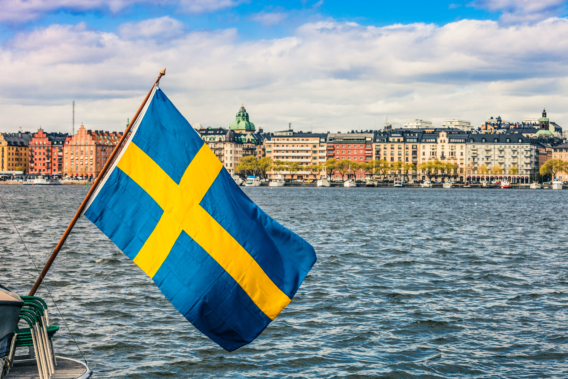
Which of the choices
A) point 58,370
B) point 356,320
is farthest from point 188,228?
point 356,320

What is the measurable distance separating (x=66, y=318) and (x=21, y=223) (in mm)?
33872

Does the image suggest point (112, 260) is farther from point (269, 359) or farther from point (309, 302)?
point (269, 359)

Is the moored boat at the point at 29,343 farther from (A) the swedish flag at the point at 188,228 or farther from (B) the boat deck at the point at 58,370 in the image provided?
(A) the swedish flag at the point at 188,228

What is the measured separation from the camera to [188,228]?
746 centimetres

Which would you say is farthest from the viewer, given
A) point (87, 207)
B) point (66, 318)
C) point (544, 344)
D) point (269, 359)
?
point (66, 318)

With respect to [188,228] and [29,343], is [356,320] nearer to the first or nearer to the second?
[188,228]

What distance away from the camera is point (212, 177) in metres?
7.59

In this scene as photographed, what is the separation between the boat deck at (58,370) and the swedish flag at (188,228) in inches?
52.9

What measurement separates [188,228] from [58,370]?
2.11 meters

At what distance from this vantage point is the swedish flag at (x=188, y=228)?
7.28m

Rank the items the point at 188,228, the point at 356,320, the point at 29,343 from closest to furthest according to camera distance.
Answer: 1. the point at 29,343
2. the point at 188,228
3. the point at 356,320

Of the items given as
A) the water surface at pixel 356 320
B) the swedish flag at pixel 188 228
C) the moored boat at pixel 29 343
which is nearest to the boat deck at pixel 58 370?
the moored boat at pixel 29 343

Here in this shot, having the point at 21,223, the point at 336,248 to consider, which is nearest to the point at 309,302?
the point at 336,248

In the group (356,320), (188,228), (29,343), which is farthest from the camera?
(356,320)
